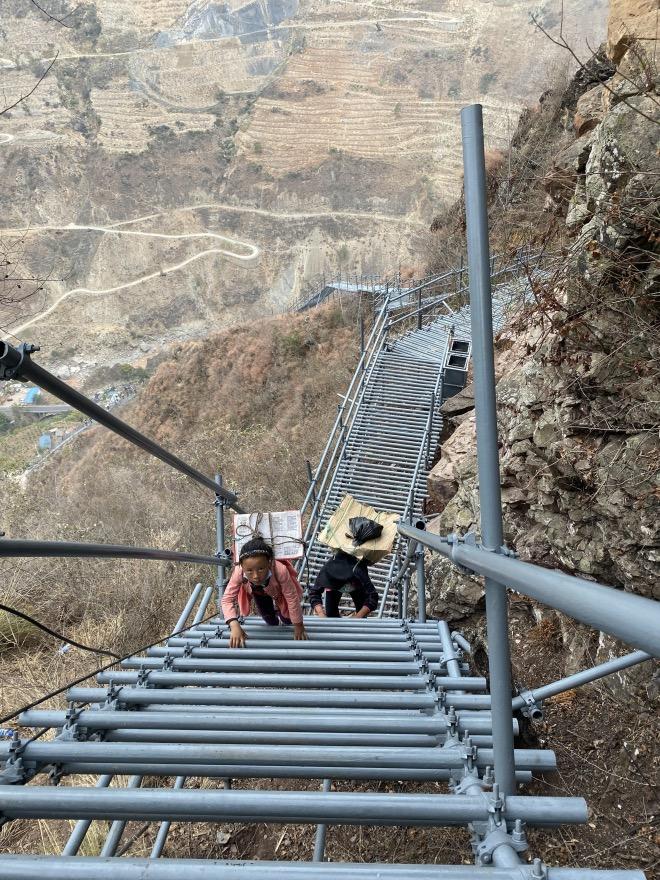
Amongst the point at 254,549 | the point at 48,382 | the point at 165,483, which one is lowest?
the point at 165,483

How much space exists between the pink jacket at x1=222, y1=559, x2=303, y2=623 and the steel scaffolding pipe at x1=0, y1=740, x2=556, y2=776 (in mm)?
2064

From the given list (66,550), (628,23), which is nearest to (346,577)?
(66,550)

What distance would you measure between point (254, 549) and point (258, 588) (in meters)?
0.42

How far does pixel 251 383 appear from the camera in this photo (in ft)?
78.4

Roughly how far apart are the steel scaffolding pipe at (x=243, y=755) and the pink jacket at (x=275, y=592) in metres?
2.06

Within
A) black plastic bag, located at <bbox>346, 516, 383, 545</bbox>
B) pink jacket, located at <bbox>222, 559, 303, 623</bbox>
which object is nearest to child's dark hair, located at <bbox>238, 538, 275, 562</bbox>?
pink jacket, located at <bbox>222, 559, 303, 623</bbox>

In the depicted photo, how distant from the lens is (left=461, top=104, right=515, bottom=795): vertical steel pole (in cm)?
129

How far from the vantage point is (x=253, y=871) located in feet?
2.70

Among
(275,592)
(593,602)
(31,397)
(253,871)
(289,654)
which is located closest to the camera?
(593,602)

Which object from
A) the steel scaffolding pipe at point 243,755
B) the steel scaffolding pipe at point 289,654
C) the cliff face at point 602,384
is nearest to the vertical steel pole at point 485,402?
the steel scaffolding pipe at point 243,755

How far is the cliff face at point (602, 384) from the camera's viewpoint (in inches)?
150

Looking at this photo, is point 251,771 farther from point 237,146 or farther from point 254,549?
point 237,146

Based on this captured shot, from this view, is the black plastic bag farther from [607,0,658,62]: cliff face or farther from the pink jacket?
[607,0,658,62]: cliff face

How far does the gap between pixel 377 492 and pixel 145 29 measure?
100.0m
